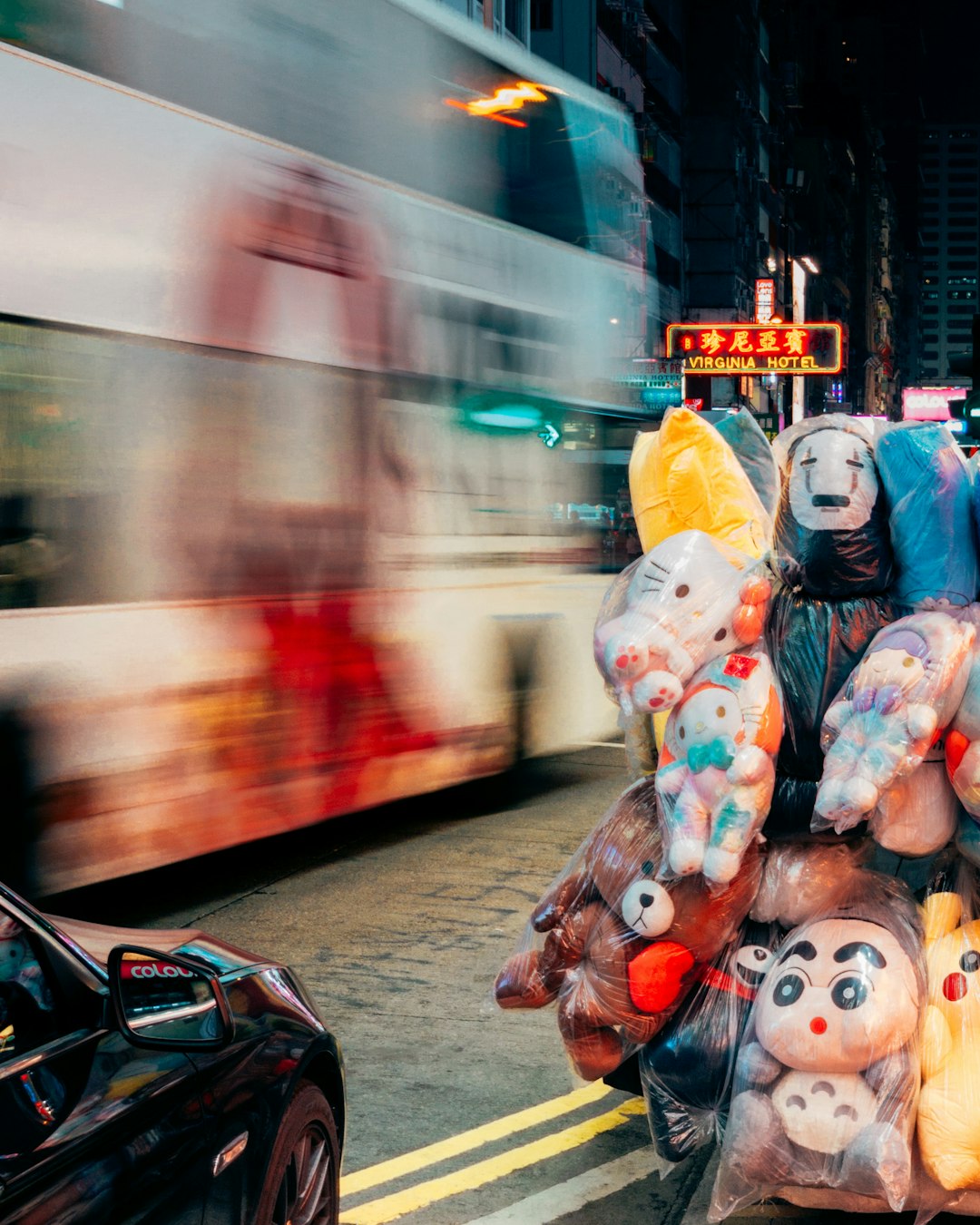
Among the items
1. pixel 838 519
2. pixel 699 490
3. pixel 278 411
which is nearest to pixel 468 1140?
pixel 699 490

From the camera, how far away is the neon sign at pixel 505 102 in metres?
9.72

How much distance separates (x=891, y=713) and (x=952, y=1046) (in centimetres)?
80

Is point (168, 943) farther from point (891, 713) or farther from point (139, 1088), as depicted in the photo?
point (891, 713)

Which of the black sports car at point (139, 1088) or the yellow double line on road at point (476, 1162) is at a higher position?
the black sports car at point (139, 1088)

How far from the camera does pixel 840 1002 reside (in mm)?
3775

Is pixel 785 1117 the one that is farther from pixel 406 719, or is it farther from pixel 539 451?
pixel 539 451

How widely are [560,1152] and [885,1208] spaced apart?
127cm

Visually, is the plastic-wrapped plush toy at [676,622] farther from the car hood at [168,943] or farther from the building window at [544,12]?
the building window at [544,12]

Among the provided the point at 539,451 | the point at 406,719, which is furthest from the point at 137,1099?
the point at 539,451

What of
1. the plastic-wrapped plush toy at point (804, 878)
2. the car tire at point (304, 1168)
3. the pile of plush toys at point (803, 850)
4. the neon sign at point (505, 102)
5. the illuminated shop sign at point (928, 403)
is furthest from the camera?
the illuminated shop sign at point (928, 403)

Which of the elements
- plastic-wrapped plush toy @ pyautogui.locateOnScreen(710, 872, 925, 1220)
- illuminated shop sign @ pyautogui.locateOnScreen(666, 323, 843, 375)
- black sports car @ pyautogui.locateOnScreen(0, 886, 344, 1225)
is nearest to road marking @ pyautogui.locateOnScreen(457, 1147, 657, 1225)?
plastic-wrapped plush toy @ pyautogui.locateOnScreen(710, 872, 925, 1220)

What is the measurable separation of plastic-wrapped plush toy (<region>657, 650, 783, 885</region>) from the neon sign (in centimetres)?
621

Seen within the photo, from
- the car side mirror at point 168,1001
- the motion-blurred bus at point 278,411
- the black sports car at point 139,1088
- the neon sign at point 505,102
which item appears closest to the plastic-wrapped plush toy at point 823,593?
the black sports car at point 139,1088

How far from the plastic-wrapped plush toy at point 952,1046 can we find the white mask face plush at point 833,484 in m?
1.01
